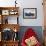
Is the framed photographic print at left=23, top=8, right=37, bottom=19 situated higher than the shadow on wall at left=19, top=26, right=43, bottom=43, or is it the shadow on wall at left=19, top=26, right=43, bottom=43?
the framed photographic print at left=23, top=8, right=37, bottom=19

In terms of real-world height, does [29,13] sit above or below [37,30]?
above

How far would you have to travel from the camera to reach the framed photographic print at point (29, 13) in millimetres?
5542

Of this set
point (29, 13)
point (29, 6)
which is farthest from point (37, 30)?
point (29, 6)

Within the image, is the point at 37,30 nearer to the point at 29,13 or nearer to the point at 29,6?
the point at 29,13

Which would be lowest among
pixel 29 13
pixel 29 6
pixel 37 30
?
pixel 37 30

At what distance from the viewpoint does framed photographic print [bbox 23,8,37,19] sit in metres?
5.54

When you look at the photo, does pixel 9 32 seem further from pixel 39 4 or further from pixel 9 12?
pixel 39 4

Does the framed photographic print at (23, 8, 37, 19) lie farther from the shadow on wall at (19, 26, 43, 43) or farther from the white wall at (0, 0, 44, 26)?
the shadow on wall at (19, 26, 43, 43)

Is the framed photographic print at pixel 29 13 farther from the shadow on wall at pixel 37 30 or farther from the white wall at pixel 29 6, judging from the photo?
the shadow on wall at pixel 37 30

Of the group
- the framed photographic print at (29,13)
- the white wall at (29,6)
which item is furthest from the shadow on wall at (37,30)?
the framed photographic print at (29,13)

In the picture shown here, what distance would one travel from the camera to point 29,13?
18.2 ft

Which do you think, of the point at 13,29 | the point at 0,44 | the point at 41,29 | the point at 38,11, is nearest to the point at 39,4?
the point at 38,11

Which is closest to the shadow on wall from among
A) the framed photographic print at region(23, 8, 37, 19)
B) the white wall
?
the white wall

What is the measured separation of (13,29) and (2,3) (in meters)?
1.03
